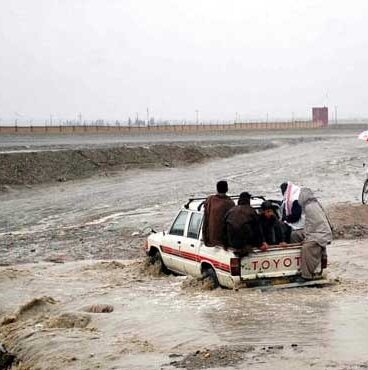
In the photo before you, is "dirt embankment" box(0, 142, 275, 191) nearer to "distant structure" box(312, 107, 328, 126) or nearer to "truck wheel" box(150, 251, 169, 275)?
"truck wheel" box(150, 251, 169, 275)

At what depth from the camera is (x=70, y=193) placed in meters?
34.3

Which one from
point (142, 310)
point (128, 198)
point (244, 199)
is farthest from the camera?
point (128, 198)

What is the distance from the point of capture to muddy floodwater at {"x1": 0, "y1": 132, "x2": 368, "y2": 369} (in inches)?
344

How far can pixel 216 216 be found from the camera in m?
12.3

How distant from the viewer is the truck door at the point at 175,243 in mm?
13641

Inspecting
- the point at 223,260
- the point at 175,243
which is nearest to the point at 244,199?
the point at 223,260

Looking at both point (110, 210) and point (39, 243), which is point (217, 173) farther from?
point (39, 243)

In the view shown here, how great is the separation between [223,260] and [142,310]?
154 cm

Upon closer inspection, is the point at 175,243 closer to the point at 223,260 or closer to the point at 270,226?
the point at 223,260

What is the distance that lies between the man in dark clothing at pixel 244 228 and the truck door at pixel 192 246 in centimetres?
120

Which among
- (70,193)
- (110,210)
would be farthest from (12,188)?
(110,210)

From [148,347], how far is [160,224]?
1482 centimetres

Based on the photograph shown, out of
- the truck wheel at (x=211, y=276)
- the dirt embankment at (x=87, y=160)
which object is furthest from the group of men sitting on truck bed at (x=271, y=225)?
the dirt embankment at (x=87, y=160)

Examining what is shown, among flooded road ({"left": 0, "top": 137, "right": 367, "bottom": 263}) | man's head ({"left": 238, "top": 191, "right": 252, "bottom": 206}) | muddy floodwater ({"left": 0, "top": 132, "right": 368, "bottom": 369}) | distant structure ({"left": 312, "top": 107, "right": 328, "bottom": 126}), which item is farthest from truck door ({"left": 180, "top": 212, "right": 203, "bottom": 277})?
distant structure ({"left": 312, "top": 107, "right": 328, "bottom": 126})
